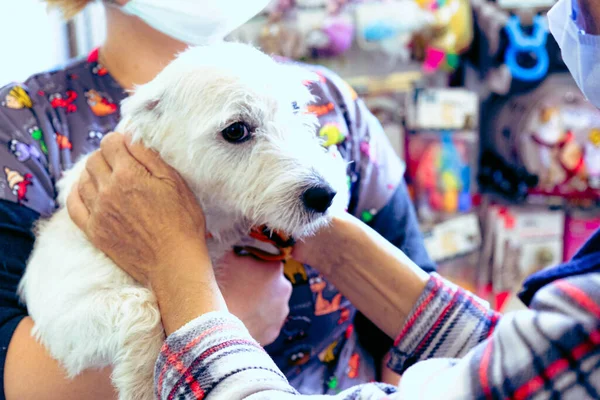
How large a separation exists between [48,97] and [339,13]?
131 cm

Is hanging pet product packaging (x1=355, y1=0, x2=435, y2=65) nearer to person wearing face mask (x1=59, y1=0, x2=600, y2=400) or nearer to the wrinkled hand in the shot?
person wearing face mask (x1=59, y1=0, x2=600, y2=400)

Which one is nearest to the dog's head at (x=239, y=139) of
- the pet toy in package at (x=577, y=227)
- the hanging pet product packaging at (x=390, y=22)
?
the hanging pet product packaging at (x=390, y=22)

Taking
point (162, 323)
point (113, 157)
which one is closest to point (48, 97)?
point (113, 157)

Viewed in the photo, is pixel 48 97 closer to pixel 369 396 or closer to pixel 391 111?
pixel 369 396

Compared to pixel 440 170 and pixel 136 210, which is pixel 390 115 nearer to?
pixel 440 170

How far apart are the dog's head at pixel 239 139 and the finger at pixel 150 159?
0.01m

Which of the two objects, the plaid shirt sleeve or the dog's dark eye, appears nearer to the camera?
the plaid shirt sleeve

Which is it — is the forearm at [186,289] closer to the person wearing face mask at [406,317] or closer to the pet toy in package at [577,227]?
the person wearing face mask at [406,317]

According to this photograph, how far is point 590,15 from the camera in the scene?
27.5 inches

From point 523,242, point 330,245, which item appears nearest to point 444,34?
point 523,242

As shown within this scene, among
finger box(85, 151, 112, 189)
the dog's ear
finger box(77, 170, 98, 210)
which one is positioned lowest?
finger box(77, 170, 98, 210)

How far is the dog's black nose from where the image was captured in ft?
2.92

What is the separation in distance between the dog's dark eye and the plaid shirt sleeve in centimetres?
35

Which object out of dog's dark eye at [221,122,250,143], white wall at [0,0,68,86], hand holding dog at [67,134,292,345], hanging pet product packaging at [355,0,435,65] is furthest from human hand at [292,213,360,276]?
hanging pet product packaging at [355,0,435,65]
